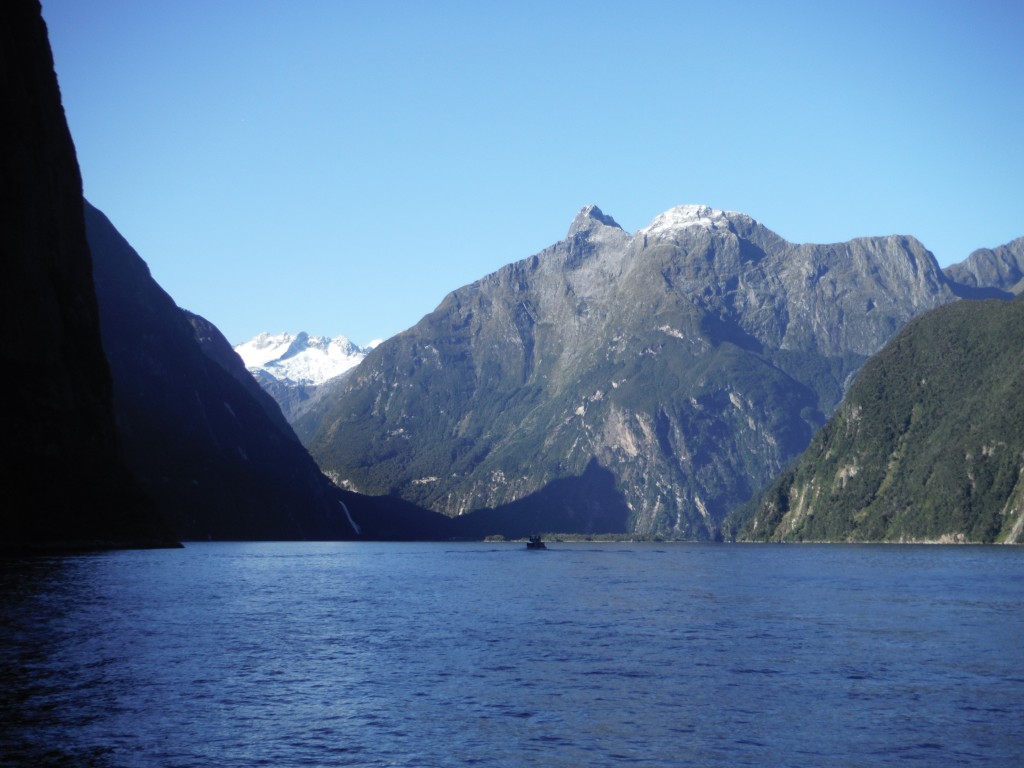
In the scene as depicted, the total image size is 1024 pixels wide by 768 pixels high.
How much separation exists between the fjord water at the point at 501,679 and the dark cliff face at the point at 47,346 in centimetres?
4578

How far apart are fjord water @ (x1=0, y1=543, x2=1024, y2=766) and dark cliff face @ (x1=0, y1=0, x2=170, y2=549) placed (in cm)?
4578

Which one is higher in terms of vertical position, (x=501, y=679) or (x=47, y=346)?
(x=47, y=346)

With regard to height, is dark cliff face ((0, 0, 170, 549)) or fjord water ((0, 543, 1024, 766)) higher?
dark cliff face ((0, 0, 170, 549))

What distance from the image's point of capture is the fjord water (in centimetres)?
4441

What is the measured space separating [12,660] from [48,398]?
366 feet

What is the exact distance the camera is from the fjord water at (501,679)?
4441 centimetres

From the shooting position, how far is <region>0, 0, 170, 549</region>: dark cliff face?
159125 mm

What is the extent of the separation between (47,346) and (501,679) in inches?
5213

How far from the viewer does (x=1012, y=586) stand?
13975 centimetres

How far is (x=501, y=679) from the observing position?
60.7 metres

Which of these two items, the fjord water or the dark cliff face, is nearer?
the fjord water

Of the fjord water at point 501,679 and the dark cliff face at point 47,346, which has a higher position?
the dark cliff face at point 47,346

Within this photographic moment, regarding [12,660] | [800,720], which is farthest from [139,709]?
[800,720]

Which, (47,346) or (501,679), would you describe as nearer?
(501,679)
